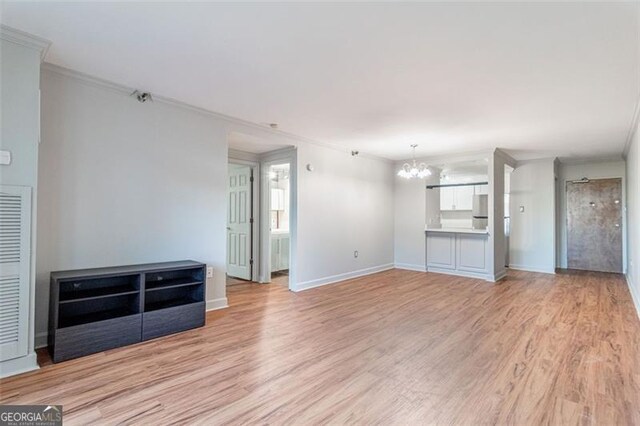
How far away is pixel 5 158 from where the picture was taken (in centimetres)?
223

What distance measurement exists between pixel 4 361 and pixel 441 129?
4.90m

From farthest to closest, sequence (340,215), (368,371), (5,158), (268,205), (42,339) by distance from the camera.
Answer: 1. (340,215)
2. (268,205)
3. (42,339)
4. (368,371)
5. (5,158)

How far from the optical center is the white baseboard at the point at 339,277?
503cm

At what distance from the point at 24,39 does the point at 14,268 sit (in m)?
1.61

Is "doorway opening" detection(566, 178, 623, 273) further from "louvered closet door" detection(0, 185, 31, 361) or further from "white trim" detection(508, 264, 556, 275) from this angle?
"louvered closet door" detection(0, 185, 31, 361)

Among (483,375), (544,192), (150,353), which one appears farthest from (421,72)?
(544,192)

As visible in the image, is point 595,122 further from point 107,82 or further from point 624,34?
point 107,82

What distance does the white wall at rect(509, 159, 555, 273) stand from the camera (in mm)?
6543

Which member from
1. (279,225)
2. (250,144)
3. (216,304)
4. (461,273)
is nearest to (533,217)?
(461,273)

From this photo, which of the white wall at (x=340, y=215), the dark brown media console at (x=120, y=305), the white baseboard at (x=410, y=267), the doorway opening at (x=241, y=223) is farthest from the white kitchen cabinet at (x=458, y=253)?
the dark brown media console at (x=120, y=305)

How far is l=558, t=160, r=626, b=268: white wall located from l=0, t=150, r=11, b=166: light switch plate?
8.93m

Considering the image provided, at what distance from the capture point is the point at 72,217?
287 centimetres

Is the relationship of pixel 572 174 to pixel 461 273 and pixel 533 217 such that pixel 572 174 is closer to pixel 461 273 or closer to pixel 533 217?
pixel 533 217

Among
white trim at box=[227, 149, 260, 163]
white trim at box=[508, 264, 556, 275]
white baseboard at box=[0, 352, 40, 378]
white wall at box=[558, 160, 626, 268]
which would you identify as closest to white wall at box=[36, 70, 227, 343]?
white baseboard at box=[0, 352, 40, 378]
